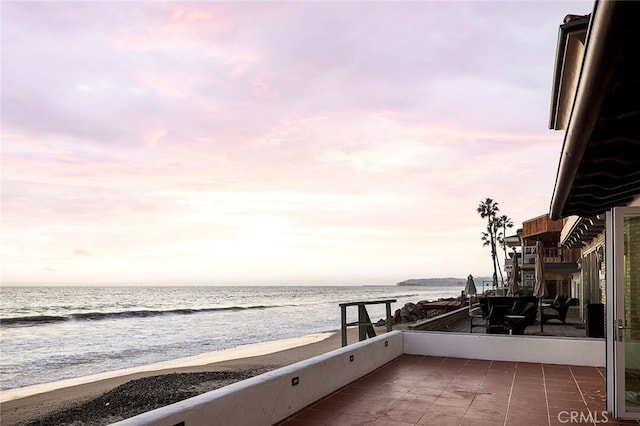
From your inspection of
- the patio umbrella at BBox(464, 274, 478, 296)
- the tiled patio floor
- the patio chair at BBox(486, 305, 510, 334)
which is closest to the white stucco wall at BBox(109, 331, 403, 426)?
the tiled patio floor

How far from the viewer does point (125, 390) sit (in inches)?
408

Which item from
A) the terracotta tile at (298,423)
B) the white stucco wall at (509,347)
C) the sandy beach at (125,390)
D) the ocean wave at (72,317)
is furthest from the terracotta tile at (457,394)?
the ocean wave at (72,317)

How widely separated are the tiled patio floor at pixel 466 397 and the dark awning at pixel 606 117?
6.92 ft

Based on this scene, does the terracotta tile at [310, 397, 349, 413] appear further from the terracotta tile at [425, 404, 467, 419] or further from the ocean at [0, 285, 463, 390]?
the ocean at [0, 285, 463, 390]

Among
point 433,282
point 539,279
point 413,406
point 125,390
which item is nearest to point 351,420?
point 413,406

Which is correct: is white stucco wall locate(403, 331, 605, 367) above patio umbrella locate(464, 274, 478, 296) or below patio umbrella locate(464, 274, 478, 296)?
below

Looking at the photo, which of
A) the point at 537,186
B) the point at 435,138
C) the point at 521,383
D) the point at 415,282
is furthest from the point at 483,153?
the point at 415,282

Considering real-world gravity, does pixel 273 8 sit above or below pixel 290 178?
above

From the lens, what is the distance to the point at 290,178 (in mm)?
16547

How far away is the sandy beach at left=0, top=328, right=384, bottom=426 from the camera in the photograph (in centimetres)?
894

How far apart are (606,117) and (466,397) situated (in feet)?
12.9

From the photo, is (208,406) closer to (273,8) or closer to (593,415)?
(593,415)

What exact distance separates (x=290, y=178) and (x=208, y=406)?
13.1 metres

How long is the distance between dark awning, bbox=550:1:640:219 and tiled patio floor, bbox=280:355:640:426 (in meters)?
2.11
